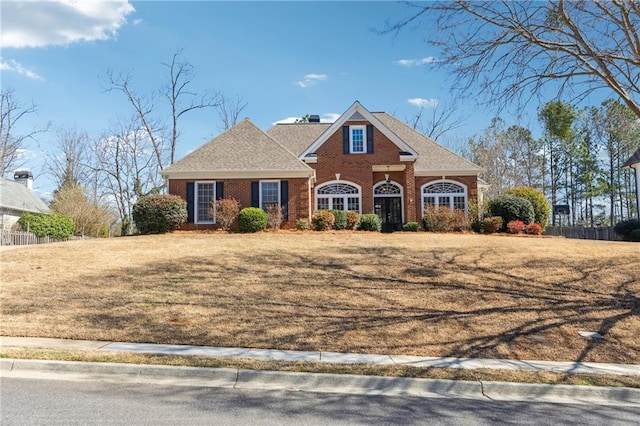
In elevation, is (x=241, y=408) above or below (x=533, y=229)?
below

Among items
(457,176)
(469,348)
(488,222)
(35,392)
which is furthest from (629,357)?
(457,176)

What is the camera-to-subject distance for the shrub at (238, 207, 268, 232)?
64.8 feet

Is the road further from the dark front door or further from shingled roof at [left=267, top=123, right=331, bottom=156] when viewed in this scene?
shingled roof at [left=267, top=123, right=331, bottom=156]

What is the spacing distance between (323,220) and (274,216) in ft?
7.58

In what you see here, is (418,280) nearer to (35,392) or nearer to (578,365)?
(578,365)

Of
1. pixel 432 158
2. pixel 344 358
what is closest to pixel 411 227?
pixel 432 158

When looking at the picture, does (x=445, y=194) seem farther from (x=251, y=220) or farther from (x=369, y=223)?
(x=251, y=220)

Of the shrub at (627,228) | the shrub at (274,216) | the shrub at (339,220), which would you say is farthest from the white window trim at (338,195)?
the shrub at (627,228)

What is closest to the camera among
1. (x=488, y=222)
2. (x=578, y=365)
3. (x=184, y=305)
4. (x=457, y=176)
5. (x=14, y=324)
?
(x=578, y=365)

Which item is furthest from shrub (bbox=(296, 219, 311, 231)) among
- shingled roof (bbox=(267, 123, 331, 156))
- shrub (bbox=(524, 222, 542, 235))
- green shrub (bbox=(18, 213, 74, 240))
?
green shrub (bbox=(18, 213, 74, 240))

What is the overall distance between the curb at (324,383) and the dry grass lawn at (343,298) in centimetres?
128

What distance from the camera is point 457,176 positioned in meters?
25.7

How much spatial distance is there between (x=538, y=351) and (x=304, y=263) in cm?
681

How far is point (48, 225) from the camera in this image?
25.0m
